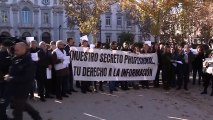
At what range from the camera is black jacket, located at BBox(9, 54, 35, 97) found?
834 centimetres

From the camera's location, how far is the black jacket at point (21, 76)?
8.34 meters

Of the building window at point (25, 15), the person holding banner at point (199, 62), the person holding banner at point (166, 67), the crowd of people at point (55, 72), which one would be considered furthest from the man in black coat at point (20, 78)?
the building window at point (25, 15)

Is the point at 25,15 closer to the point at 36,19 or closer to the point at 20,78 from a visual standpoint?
the point at 36,19

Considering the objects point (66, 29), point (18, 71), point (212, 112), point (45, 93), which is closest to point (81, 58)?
point (45, 93)

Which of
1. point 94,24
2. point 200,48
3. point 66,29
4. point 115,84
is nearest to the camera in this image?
point 115,84

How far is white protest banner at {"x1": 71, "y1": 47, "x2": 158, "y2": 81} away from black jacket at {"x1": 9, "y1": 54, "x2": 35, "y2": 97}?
5405mm

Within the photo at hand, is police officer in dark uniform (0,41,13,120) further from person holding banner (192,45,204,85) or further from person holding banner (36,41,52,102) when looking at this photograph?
person holding banner (192,45,204,85)

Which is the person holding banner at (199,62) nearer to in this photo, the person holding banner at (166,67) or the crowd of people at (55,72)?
the crowd of people at (55,72)

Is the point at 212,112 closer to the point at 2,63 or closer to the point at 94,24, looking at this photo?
the point at 2,63

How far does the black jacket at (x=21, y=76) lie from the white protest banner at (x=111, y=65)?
5.41 meters

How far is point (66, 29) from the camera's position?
266ft

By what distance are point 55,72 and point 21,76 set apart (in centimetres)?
448

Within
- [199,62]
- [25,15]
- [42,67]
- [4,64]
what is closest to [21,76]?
[4,64]

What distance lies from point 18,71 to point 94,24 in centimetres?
2624
